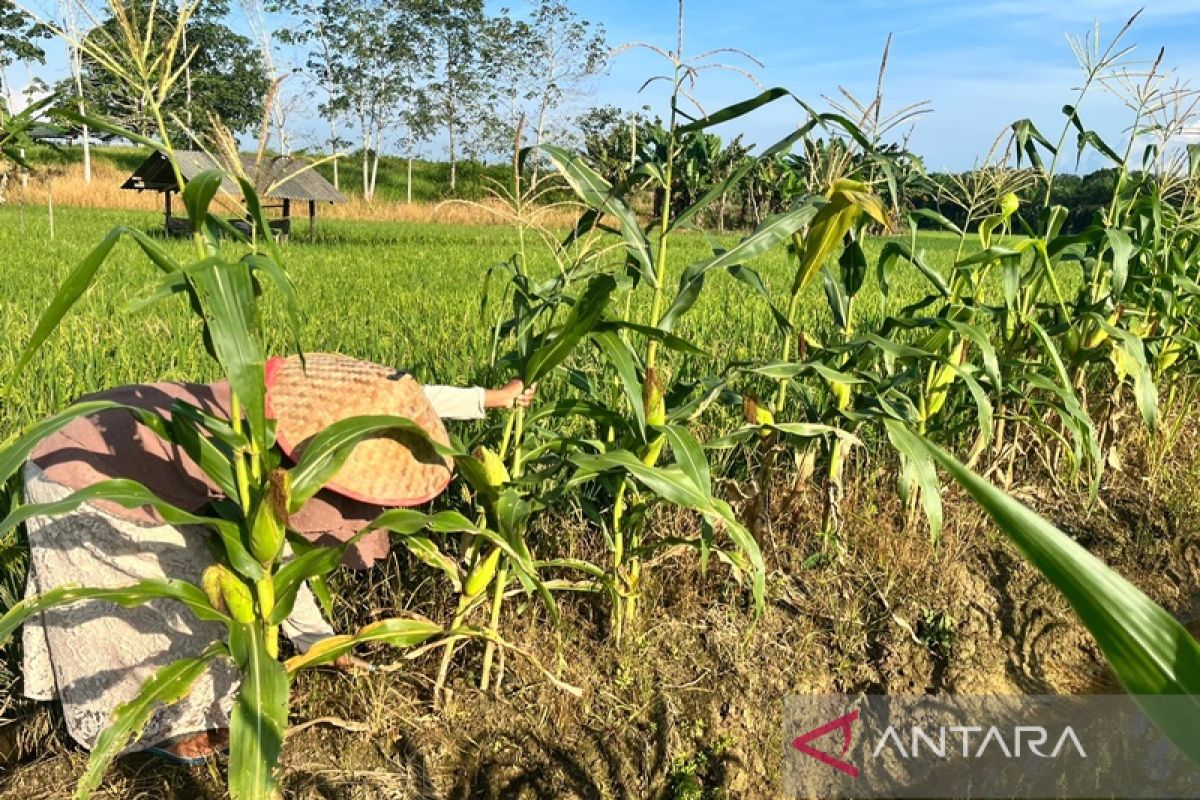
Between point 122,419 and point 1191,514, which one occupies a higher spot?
point 122,419

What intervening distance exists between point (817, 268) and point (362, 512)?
1.26 m

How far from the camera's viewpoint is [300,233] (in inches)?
570

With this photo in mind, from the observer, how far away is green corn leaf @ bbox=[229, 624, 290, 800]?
1352 millimetres

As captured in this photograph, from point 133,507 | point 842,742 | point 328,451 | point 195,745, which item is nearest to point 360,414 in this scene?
point 328,451

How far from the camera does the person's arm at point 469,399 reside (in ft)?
6.40

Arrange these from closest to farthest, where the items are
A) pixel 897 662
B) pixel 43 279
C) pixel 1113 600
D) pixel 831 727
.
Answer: pixel 1113 600
pixel 831 727
pixel 897 662
pixel 43 279

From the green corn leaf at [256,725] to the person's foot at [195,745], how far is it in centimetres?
44

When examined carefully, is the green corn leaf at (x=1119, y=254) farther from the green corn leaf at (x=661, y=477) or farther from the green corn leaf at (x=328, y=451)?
the green corn leaf at (x=328, y=451)

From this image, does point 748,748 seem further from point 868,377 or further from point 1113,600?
point 1113,600

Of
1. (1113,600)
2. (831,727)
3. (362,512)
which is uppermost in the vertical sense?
(1113,600)

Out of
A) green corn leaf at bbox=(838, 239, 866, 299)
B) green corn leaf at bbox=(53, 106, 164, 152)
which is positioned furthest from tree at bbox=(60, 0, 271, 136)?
green corn leaf at bbox=(838, 239, 866, 299)

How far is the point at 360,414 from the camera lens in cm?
163

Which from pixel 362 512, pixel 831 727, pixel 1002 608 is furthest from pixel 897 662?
pixel 362 512

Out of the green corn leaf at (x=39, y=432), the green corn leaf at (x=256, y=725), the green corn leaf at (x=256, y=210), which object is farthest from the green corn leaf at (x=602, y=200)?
the green corn leaf at (x=256, y=725)
